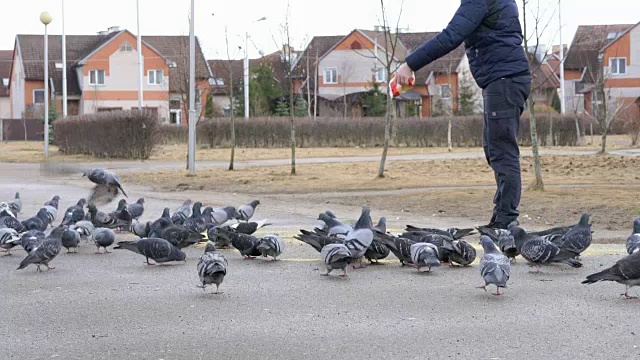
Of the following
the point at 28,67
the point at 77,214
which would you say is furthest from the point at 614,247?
the point at 28,67

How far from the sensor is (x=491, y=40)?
33.7ft

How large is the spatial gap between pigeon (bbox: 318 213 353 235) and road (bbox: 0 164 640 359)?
1.49 feet

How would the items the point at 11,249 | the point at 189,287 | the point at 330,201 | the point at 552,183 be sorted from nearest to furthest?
1. the point at 189,287
2. the point at 11,249
3. the point at 330,201
4. the point at 552,183

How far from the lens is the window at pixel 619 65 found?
7838 centimetres

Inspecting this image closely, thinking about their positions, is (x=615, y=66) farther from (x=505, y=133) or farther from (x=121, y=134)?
(x=505, y=133)

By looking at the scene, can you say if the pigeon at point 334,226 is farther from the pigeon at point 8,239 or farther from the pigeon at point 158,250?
the pigeon at point 8,239

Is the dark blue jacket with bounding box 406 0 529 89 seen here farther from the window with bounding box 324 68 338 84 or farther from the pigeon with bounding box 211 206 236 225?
the window with bounding box 324 68 338 84

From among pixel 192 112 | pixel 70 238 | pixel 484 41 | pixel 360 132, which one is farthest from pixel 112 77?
pixel 484 41

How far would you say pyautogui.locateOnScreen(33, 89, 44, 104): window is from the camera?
3369 inches

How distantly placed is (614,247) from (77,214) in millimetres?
6848

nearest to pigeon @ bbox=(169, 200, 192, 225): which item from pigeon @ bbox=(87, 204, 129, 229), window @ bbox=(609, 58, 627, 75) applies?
pigeon @ bbox=(87, 204, 129, 229)

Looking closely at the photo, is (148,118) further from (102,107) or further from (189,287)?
(102,107)

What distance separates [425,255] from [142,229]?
14.0 ft

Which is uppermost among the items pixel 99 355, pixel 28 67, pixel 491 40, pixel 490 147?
pixel 28 67
